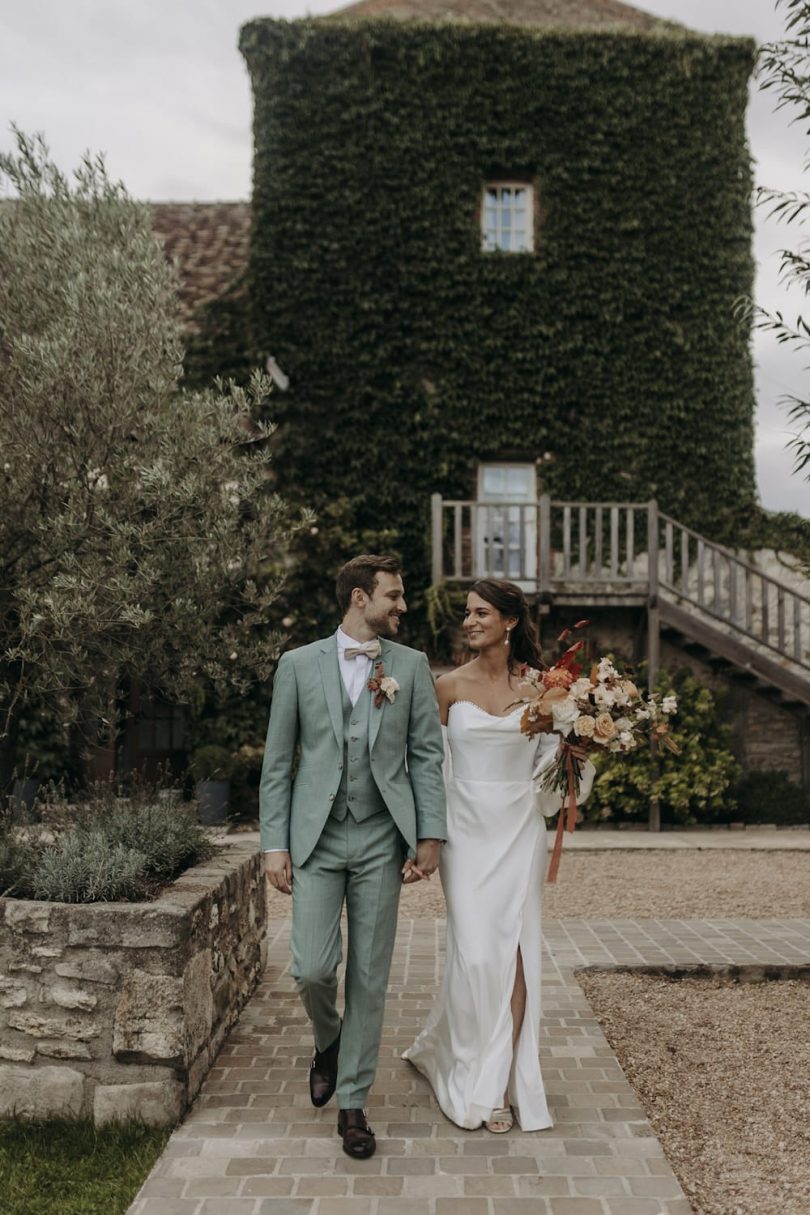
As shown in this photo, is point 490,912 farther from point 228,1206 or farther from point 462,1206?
point 228,1206

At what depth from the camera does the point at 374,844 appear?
11.8 feet

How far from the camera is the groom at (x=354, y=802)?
3535 millimetres

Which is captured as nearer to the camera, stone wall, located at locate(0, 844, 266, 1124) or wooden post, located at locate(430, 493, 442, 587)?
stone wall, located at locate(0, 844, 266, 1124)

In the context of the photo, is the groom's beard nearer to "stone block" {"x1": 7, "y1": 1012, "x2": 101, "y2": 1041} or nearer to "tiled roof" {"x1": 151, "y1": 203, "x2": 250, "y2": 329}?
"stone block" {"x1": 7, "y1": 1012, "x2": 101, "y2": 1041}

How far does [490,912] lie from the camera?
12.4 ft

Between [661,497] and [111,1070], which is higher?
[661,497]

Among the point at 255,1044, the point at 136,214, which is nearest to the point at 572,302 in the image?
the point at 136,214

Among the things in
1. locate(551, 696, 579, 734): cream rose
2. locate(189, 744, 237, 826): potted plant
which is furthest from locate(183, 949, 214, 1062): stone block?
locate(189, 744, 237, 826): potted plant

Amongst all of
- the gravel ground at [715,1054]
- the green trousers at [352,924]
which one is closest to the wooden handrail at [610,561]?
the gravel ground at [715,1054]

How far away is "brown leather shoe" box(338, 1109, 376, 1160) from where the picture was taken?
3371 millimetres

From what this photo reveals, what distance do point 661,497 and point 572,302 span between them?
2.70 meters

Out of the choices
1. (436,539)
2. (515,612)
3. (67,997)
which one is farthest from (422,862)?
(436,539)

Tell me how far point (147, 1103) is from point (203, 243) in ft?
44.7

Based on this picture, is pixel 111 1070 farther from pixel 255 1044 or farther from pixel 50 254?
pixel 50 254
